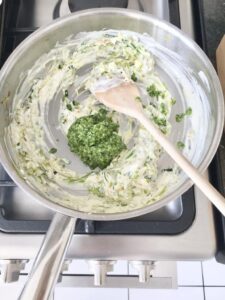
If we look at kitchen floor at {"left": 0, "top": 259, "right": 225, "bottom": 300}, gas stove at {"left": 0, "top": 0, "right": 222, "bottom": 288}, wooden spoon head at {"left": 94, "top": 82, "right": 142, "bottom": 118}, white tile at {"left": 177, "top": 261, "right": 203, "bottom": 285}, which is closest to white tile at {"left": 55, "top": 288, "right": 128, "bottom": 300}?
kitchen floor at {"left": 0, "top": 259, "right": 225, "bottom": 300}

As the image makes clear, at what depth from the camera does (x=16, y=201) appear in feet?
1.85

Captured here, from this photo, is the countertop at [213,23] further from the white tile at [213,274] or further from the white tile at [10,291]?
the white tile at [10,291]

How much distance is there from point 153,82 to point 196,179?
0.22 meters

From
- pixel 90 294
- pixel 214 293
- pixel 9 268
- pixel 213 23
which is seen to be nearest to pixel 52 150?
pixel 9 268

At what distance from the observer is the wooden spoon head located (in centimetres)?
54

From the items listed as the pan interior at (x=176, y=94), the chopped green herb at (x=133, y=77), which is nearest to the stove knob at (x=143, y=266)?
the pan interior at (x=176, y=94)

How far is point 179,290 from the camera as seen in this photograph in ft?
3.05

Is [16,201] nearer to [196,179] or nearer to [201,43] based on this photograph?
[196,179]

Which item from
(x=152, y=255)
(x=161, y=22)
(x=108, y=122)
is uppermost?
(x=161, y=22)

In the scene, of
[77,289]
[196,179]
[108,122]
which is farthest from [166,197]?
[77,289]

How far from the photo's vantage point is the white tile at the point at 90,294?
0.92 meters

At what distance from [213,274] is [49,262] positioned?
618mm

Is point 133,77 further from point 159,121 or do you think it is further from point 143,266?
point 143,266

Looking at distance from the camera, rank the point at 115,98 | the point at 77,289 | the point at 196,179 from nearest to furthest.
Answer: the point at 196,179, the point at 115,98, the point at 77,289
